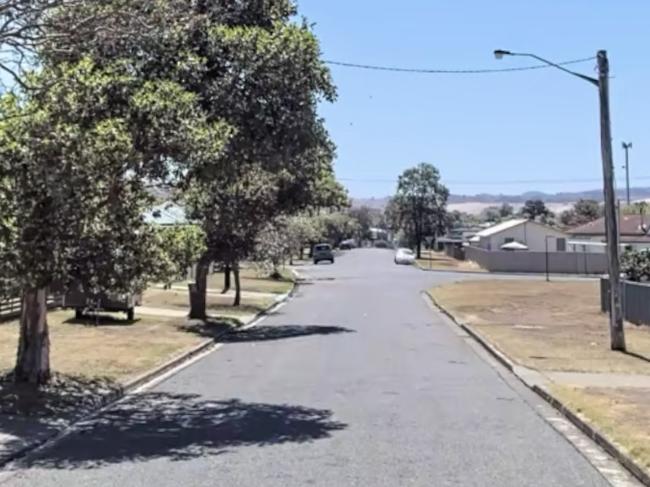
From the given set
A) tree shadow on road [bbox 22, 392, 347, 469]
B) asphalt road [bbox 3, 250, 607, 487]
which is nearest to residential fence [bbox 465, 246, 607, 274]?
asphalt road [bbox 3, 250, 607, 487]

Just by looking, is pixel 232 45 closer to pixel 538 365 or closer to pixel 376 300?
pixel 538 365

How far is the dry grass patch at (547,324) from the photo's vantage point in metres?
18.9

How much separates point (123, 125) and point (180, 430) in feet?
12.6

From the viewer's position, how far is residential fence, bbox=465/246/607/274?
7469cm

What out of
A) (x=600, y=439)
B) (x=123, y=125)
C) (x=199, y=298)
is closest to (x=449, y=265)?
(x=199, y=298)

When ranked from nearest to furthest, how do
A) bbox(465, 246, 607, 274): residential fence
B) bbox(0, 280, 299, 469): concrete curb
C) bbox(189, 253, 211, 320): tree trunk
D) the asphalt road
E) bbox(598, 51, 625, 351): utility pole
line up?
the asphalt road
bbox(0, 280, 299, 469): concrete curb
bbox(598, 51, 625, 351): utility pole
bbox(189, 253, 211, 320): tree trunk
bbox(465, 246, 607, 274): residential fence

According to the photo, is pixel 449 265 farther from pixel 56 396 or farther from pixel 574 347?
pixel 56 396

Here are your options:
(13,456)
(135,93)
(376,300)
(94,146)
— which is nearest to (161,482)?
(13,456)

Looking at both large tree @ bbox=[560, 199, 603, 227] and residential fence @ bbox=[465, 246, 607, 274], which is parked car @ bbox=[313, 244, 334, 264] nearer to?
residential fence @ bbox=[465, 246, 607, 274]

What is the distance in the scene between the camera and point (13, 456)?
31.2 ft

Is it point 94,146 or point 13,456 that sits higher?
point 94,146

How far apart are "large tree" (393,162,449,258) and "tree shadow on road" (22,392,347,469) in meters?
111

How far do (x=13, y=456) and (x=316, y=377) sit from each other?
7652 millimetres

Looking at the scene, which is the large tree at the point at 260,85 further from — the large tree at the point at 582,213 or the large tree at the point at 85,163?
the large tree at the point at 582,213
